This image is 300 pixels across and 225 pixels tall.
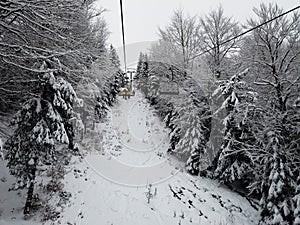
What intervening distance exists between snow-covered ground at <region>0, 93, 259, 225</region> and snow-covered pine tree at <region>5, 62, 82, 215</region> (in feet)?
3.46

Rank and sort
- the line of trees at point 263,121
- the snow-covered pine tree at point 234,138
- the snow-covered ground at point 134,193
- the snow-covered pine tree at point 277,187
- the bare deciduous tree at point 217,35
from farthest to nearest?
the bare deciduous tree at point 217,35
the snow-covered pine tree at point 234,138
the line of trees at point 263,121
the snow-covered pine tree at point 277,187
the snow-covered ground at point 134,193

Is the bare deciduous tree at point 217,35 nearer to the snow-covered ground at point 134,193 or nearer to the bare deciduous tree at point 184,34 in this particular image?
the bare deciduous tree at point 184,34

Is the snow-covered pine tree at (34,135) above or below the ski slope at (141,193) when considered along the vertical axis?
above

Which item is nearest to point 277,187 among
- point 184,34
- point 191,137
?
point 191,137

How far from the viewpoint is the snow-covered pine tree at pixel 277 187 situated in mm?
5836

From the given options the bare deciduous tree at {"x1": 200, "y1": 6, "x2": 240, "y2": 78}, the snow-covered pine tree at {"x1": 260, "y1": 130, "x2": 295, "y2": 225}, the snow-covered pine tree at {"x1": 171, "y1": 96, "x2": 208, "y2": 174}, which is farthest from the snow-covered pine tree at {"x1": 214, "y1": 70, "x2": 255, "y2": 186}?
the bare deciduous tree at {"x1": 200, "y1": 6, "x2": 240, "y2": 78}

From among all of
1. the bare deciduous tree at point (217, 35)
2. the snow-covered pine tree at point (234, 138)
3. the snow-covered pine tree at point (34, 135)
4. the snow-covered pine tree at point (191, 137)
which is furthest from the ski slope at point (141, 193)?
the bare deciduous tree at point (217, 35)

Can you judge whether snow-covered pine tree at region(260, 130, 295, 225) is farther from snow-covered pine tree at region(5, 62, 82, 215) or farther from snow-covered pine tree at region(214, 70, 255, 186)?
snow-covered pine tree at region(5, 62, 82, 215)

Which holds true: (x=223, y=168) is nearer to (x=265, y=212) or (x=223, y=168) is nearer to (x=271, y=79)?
(x=265, y=212)

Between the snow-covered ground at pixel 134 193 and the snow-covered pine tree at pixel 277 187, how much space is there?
1.20m

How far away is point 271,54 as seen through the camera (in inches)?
284

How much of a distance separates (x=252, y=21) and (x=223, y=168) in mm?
6544

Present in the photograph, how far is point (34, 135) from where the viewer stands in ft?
16.0

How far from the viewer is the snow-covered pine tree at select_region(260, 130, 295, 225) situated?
584 cm
